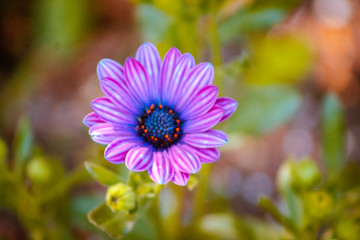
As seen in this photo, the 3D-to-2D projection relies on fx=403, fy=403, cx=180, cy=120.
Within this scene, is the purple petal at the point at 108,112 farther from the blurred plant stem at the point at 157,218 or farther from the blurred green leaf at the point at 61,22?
the blurred green leaf at the point at 61,22

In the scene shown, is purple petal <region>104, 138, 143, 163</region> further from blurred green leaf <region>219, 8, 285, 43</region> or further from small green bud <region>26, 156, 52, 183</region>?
blurred green leaf <region>219, 8, 285, 43</region>

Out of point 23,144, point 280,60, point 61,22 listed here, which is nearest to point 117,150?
point 23,144

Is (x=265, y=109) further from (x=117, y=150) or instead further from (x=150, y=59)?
(x=117, y=150)

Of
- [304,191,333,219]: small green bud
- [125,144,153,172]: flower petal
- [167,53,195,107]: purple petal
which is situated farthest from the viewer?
[304,191,333,219]: small green bud

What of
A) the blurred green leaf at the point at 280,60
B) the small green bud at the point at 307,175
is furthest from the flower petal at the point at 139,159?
the blurred green leaf at the point at 280,60

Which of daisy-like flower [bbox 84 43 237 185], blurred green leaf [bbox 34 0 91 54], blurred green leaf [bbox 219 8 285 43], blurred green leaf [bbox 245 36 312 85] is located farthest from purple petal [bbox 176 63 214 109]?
blurred green leaf [bbox 34 0 91 54]
